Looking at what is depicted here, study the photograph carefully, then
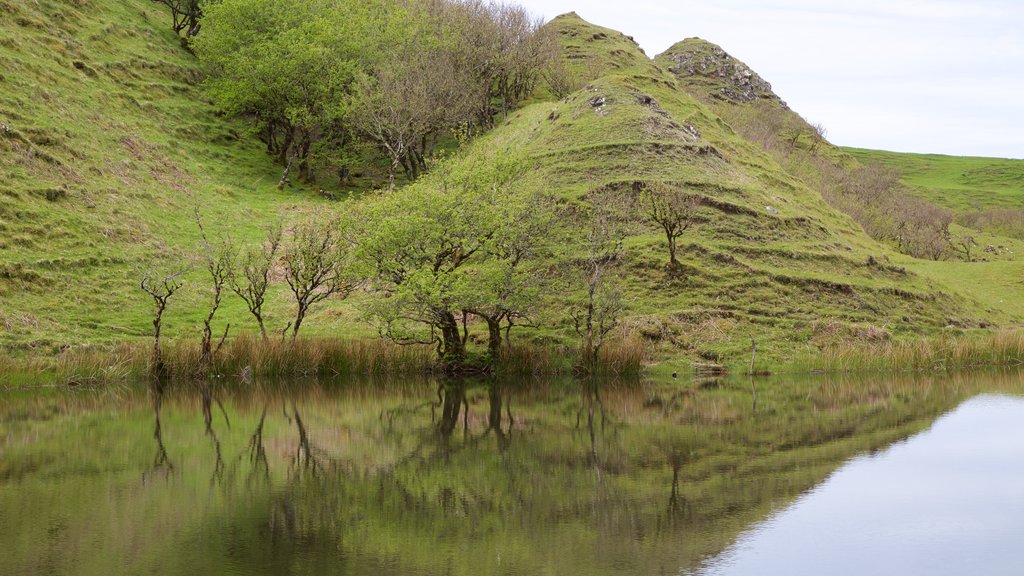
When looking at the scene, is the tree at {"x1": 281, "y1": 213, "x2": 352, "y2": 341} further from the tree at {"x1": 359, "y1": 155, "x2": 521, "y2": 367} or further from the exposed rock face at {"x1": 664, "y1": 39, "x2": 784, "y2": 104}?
the exposed rock face at {"x1": 664, "y1": 39, "x2": 784, "y2": 104}

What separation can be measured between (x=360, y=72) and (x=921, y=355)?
5056 centimetres

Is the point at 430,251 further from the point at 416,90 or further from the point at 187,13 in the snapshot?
the point at 187,13

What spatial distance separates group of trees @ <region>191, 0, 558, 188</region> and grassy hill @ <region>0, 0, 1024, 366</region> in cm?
416

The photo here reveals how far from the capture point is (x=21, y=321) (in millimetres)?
37531

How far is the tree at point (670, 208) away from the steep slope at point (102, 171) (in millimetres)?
23816

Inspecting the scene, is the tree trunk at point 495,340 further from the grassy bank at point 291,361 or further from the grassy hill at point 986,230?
the grassy hill at point 986,230

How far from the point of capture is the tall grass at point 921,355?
39.8 m

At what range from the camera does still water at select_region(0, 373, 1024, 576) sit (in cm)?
1275

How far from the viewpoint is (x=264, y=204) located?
207ft

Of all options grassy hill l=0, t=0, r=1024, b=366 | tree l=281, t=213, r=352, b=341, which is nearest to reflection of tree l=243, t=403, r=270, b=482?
tree l=281, t=213, r=352, b=341

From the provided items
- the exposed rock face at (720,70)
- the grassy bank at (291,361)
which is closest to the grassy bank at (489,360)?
the grassy bank at (291,361)

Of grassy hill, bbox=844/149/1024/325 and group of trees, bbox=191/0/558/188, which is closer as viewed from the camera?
grassy hill, bbox=844/149/1024/325

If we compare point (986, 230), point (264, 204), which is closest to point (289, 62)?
point (264, 204)

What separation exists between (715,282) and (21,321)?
34.5 meters
